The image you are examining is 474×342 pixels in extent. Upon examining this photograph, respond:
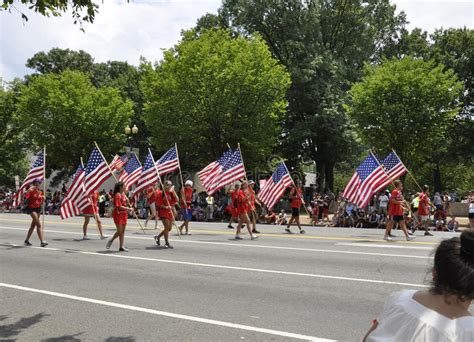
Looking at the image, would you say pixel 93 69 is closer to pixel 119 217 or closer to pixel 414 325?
pixel 119 217

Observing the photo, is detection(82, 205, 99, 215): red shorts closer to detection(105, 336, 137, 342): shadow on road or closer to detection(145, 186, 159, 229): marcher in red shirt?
detection(145, 186, 159, 229): marcher in red shirt

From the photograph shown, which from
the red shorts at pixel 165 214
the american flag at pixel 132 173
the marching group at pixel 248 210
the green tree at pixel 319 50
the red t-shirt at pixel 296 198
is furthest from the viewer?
the green tree at pixel 319 50

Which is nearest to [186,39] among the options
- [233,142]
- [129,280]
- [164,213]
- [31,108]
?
[233,142]

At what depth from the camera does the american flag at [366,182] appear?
16453 mm

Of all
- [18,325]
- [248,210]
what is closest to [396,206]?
[248,210]

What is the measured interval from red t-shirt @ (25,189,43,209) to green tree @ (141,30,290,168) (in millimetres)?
19971

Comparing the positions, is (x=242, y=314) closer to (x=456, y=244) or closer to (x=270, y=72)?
(x=456, y=244)

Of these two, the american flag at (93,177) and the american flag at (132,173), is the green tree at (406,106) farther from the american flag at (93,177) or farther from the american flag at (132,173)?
the american flag at (93,177)

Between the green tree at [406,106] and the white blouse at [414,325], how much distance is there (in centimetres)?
2758

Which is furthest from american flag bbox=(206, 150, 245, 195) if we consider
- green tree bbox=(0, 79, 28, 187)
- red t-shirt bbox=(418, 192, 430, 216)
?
green tree bbox=(0, 79, 28, 187)

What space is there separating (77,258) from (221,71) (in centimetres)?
2263

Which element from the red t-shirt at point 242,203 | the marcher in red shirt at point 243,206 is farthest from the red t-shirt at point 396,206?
the red t-shirt at point 242,203

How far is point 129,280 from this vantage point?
8.99m

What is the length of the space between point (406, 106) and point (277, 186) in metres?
12.1
